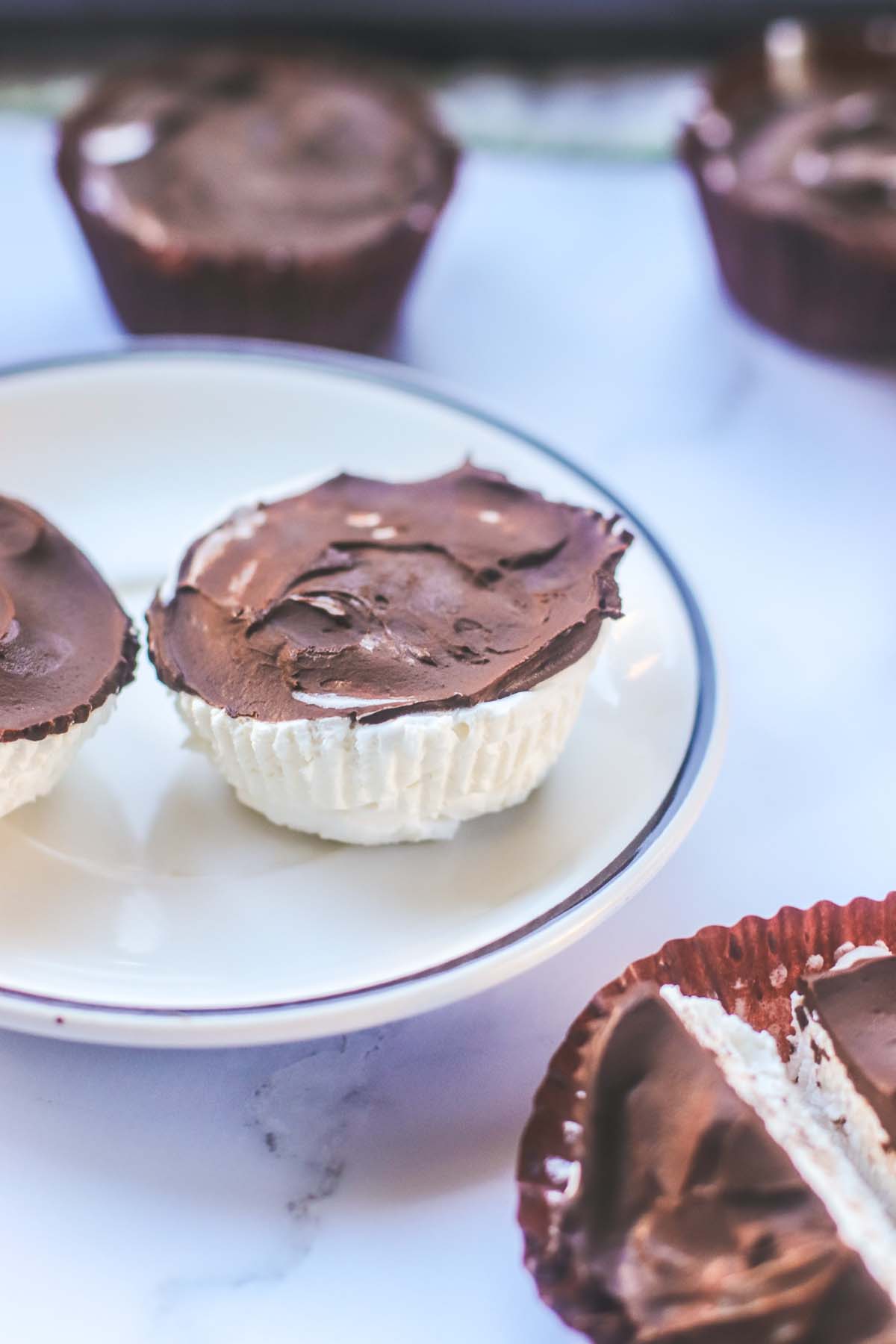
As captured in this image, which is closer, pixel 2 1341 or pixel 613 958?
pixel 2 1341

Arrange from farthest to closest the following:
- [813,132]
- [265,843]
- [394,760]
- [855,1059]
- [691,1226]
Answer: [813,132] < [265,843] < [394,760] < [855,1059] < [691,1226]

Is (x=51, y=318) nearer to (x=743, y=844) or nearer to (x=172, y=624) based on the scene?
(x=172, y=624)

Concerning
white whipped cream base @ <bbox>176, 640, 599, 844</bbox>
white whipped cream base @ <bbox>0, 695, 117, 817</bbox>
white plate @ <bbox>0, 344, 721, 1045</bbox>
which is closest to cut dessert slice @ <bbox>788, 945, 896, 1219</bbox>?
white plate @ <bbox>0, 344, 721, 1045</bbox>

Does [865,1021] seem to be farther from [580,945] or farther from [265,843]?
[265,843]

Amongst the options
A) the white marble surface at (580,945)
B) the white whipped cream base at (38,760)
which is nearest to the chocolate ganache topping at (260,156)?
the white marble surface at (580,945)

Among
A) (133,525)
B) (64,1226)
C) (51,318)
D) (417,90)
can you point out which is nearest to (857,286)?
(417,90)

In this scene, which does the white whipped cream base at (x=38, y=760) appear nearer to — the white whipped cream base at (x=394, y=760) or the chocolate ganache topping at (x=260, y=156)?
the white whipped cream base at (x=394, y=760)

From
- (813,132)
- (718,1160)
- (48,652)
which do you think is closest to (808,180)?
(813,132)
